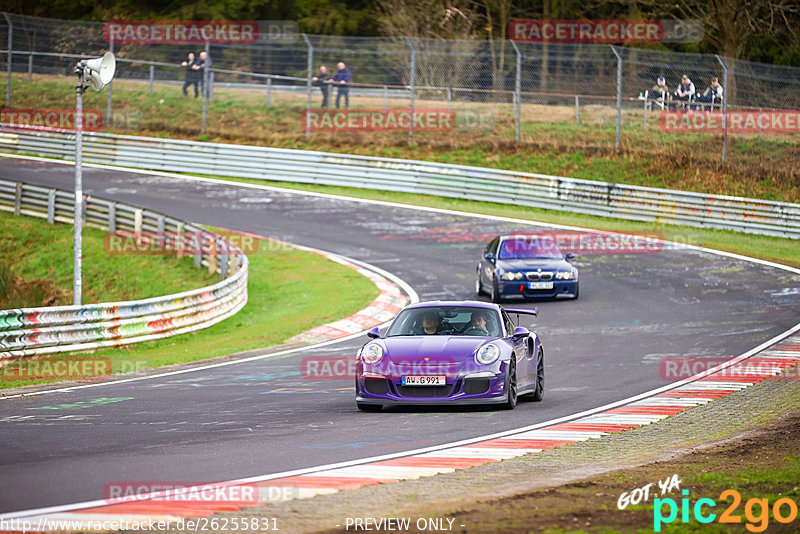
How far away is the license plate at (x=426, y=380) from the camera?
37.5 feet

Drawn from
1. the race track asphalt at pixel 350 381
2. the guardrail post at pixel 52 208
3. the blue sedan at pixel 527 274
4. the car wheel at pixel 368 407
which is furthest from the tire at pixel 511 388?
the guardrail post at pixel 52 208

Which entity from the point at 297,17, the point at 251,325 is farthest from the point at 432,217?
the point at 297,17

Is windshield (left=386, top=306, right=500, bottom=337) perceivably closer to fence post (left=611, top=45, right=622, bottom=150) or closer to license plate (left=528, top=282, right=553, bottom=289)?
license plate (left=528, top=282, right=553, bottom=289)

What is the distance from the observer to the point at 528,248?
918 inches

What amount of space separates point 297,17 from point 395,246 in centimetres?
3603

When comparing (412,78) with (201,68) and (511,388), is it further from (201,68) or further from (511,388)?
(511,388)

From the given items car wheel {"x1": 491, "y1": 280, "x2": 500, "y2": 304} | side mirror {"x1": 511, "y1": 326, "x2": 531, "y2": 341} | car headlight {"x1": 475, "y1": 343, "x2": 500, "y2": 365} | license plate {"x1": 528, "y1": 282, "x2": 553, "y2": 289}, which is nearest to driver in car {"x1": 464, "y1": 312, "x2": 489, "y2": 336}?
side mirror {"x1": 511, "y1": 326, "x2": 531, "y2": 341}

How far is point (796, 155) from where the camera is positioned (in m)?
33.4

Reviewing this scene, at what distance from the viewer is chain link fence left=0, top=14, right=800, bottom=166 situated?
113 feet

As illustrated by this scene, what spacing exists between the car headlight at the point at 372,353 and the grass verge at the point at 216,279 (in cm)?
552

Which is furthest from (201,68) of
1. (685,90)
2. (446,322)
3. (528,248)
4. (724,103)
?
(446,322)

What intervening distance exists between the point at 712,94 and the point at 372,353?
24.9 m

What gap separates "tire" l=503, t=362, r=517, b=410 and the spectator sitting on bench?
24.0 m

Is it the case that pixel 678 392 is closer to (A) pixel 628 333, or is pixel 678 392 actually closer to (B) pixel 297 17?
(A) pixel 628 333
